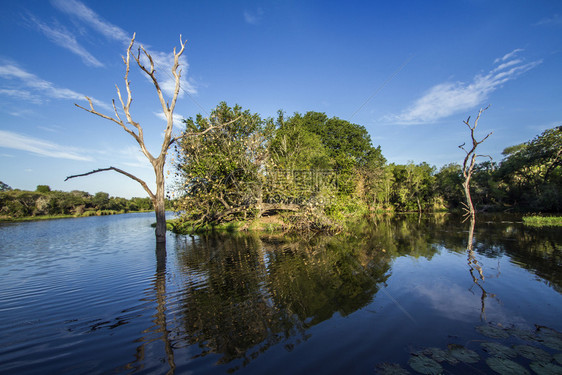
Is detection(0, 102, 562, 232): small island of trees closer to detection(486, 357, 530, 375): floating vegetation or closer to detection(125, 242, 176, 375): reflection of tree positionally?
detection(125, 242, 176, 375): reflection of tree

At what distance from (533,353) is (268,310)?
17.4 ft

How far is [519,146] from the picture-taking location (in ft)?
154

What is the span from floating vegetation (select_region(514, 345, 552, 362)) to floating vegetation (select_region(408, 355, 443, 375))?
168 centimetres

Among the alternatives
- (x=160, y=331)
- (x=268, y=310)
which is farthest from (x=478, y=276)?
(x=160, y=331)

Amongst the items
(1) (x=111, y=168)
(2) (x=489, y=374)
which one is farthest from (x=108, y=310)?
(1) (x=111, y=168)

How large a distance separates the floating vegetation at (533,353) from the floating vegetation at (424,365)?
1684 mm

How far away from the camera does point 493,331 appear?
5066mm

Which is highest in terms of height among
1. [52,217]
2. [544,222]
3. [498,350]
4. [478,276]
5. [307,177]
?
[307,177]

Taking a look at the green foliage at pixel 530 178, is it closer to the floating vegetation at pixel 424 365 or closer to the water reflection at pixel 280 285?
the water reflection at pixel 280 285

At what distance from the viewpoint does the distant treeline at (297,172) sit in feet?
75.4

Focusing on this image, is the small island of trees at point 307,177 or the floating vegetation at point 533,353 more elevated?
the small island of trees at point 307,177

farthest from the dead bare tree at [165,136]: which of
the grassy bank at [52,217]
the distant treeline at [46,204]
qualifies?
the distant treeline at [46,204]

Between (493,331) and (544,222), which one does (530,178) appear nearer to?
(544,222)

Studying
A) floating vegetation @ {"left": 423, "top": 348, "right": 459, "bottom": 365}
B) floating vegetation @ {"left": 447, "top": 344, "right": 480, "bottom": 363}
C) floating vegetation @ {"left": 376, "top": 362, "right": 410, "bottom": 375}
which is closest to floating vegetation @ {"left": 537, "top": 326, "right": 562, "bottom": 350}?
floating vegetation @ {"left": 447, "top": 344, "right": 480, "bottom": 363}
